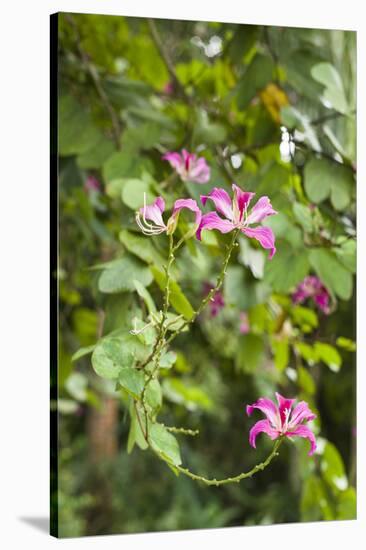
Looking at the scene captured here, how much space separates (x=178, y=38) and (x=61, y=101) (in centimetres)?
102

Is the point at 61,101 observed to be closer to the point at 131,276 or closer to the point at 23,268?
the point at 23,268

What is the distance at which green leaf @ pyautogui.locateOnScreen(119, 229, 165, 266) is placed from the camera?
1208 mm

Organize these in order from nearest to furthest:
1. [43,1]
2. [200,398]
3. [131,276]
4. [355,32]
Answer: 1. [131,276]
2. [43,1]
3. [355,32]
4. [200,398]

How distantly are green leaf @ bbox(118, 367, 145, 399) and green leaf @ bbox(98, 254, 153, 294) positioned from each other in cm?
18

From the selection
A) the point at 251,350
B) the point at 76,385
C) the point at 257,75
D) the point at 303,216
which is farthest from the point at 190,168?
the point at 76,385

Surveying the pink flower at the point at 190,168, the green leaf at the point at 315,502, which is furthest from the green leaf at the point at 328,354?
the pink flower at the point at 190,168

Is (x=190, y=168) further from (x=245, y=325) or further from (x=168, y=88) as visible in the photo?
(x=168, y=88)

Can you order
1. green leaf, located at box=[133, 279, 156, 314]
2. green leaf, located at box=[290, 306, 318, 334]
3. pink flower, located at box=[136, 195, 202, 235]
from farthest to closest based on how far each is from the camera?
green leaf, located at box=[290, 306, 318, 334] → green leaf, located at box=[133, 279, 156, 314] → pink flower, located at box=[136, 195, 202, 235]

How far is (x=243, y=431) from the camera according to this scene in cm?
356

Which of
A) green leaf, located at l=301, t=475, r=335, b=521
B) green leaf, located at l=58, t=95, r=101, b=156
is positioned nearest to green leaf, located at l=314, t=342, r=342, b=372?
green leaf, located at l=301, t=475, r=335, b=521

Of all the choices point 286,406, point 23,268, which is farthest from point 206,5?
point 286,406

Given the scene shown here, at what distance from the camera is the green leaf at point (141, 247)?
3.96 ft

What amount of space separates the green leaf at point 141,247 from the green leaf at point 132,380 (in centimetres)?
21

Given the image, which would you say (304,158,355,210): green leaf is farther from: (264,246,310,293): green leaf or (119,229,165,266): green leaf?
(119,229,165,266): green leaf
